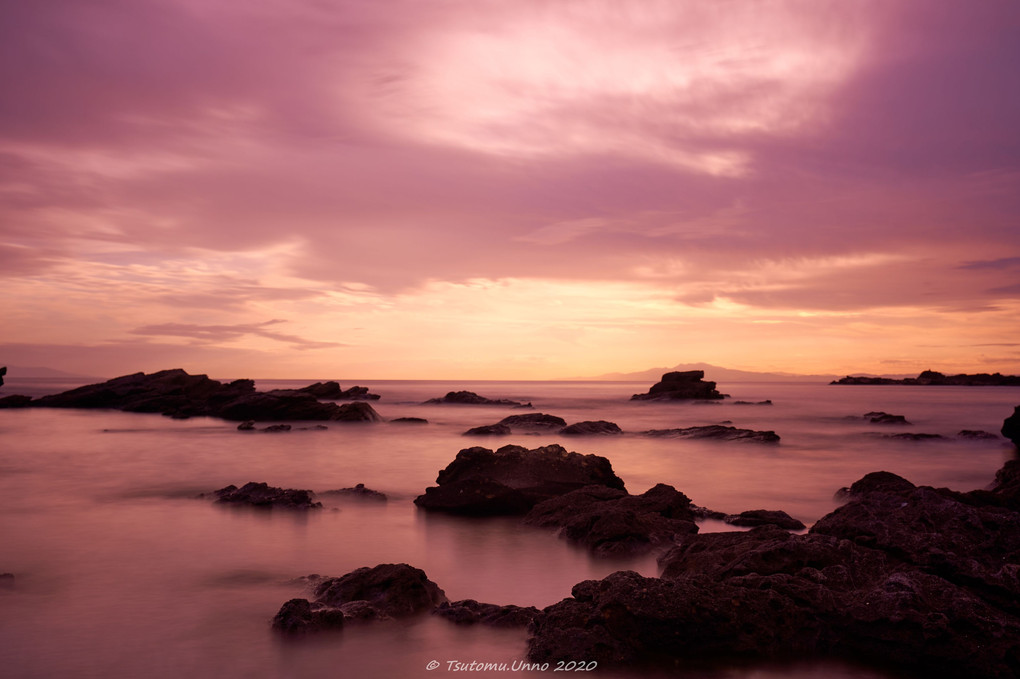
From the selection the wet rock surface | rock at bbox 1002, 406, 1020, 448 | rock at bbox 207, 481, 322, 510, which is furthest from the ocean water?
rock at bbox 1002, 406, 1020, 448

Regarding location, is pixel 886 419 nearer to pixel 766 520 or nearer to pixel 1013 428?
pixel 1013 428

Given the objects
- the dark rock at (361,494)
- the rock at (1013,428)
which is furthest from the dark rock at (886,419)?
the dark rock at (361,494)

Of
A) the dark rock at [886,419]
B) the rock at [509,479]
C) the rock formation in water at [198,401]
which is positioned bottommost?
the dark rock at [886,419]

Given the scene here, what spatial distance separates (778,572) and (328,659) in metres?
4.54

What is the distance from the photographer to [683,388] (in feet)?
289

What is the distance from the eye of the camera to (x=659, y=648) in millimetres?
6324

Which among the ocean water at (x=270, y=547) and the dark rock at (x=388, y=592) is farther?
the dark rock at (x=388, y=592)

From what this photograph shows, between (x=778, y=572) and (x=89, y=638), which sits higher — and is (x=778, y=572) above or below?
above

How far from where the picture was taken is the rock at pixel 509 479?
543 inches

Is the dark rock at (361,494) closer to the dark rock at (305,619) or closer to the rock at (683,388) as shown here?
the dark rock at (305,619)

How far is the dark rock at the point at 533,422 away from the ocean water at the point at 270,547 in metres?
6.23

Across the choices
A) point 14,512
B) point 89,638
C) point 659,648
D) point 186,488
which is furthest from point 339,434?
point 659,648

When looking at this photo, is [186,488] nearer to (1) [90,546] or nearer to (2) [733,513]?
(1) [90,546]

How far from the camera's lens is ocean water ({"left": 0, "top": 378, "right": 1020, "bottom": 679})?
6652 mm
